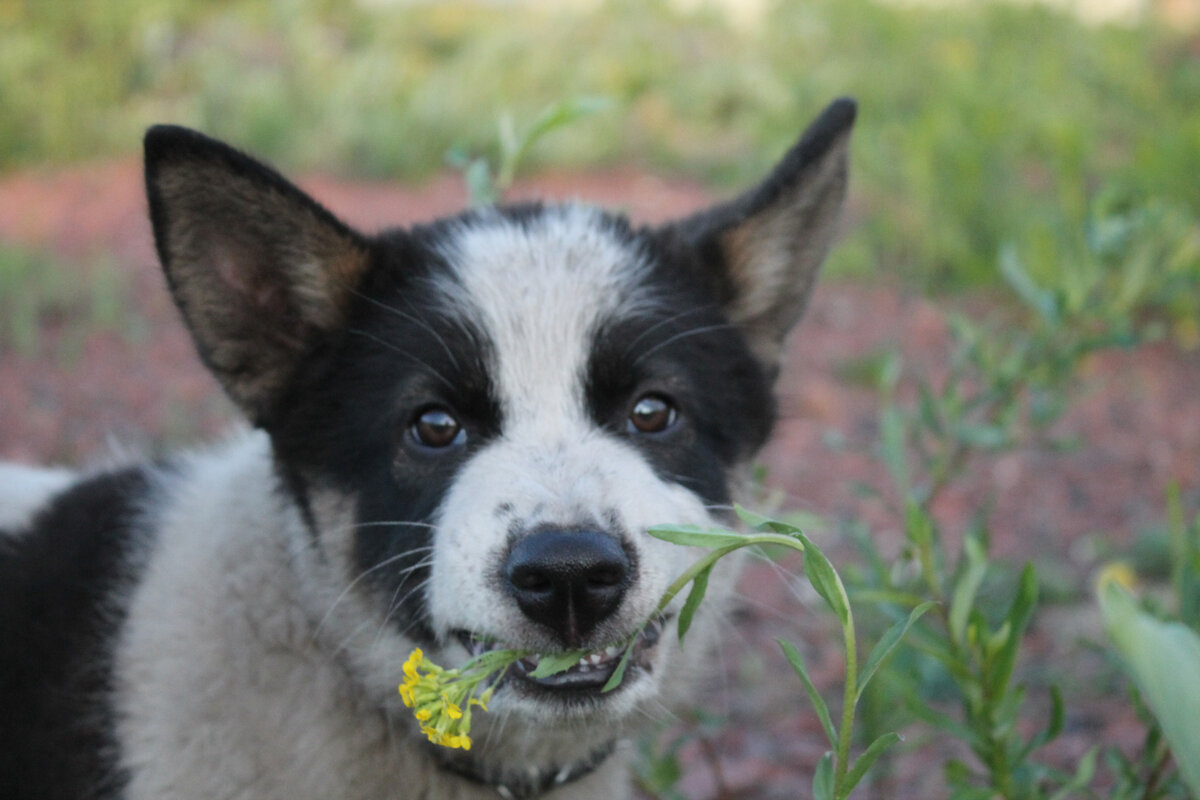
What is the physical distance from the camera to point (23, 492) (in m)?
2.88

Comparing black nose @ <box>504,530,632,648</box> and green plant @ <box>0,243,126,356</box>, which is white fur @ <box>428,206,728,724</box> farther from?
green plant @ <box>0,243,126,356</box>

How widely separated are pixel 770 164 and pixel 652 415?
20.1ft

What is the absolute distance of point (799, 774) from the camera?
3336 millimetres

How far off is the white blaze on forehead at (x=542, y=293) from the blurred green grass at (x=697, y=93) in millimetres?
3701

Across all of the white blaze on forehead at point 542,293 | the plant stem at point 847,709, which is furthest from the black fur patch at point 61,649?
the plant stem at point 847,709

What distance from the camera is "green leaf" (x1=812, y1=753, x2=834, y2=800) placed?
1570 millimetres

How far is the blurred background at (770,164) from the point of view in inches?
140

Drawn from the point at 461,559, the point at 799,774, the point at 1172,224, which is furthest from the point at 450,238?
the point at 1172,224

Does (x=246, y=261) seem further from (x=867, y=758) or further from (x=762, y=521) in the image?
(x=867, y=758)

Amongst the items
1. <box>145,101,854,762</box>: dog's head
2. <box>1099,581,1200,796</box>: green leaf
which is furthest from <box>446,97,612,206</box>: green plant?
<box>1099,581,1200,796</box>: green leaf

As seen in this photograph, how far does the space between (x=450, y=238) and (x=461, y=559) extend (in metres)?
0.86

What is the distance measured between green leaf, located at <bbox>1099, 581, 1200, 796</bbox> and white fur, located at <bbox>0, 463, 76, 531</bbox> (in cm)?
252

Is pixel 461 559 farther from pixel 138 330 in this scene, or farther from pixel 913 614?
pixel 138 330

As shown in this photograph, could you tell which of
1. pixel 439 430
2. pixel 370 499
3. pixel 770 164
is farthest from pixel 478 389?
pixel 770 164
